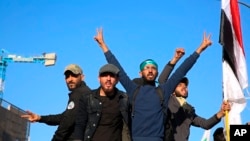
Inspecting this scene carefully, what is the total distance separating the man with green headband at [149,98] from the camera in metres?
4.95

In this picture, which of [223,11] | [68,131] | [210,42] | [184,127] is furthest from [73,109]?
[223,11]

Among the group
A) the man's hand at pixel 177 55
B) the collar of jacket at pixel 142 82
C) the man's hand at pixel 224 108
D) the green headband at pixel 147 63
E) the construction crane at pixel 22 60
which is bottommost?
the man's hand at pixel 224 108

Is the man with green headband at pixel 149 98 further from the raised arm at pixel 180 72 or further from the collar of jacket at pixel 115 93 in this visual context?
the collar of jacket at pixel 115 93

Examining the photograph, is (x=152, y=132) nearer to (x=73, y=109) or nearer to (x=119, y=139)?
(x=119, y=139)

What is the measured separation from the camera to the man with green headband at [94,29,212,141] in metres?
4.95

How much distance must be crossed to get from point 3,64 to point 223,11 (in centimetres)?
7838

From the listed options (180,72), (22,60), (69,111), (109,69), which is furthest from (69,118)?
(22,60)

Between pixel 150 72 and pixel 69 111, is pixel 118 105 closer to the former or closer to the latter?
pixel 150 72

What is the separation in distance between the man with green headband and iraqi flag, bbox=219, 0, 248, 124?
32.7 inches

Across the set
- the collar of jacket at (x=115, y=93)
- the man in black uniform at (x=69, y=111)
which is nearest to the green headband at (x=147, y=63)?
the collar of jacket at (x=115, y=93)

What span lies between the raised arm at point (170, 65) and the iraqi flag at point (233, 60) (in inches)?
30.1

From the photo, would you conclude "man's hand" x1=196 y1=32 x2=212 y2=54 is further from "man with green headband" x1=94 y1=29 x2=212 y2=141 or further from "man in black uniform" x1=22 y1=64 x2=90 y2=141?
"man in black uniform" x1=22 y1=64 x2=90 y2=141

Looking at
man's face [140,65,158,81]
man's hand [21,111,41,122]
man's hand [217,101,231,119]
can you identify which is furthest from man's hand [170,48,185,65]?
man's hand [21,111,41,122]

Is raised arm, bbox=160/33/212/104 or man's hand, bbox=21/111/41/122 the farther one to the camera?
man's hand, bbox=21/111/41/122
